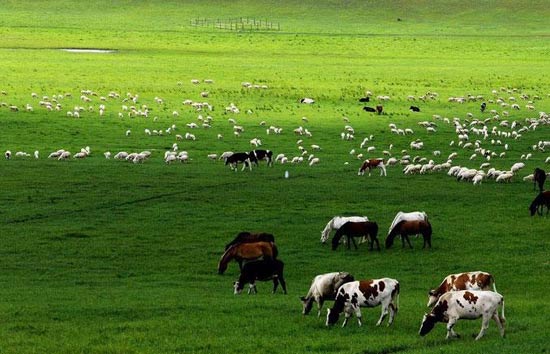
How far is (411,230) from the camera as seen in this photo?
26.9 metres

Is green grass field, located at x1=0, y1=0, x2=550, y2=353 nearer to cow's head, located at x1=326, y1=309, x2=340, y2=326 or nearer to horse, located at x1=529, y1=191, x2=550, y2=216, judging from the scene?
cow's head, located at x1=326, y1=309, x2=340, y2=326

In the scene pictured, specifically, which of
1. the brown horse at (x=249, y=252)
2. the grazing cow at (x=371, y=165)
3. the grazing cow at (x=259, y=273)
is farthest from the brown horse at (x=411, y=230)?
the grazing cow at (x=371, y=165)

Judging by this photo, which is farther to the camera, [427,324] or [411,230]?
[411,230]

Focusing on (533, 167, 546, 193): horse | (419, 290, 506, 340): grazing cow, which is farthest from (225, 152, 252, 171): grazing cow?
(419, 290, 506, 340): grazing cow

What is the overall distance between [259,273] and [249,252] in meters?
2.19

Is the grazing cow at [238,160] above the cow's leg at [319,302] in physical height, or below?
above

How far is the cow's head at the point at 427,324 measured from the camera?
16.9m

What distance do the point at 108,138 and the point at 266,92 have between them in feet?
59.8

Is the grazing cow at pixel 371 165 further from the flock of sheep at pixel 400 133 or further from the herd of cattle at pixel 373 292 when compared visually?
the herd of cattle at pixel 373 292

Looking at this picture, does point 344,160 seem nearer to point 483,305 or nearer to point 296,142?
point 296,142

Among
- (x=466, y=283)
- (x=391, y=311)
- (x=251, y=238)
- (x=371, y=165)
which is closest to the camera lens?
(x=391, y=311)

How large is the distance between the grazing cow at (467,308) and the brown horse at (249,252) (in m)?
7.14

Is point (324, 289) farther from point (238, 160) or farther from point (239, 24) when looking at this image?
point (239, 24)

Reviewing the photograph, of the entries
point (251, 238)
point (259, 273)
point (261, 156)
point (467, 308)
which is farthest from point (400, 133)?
point (467, 308)
